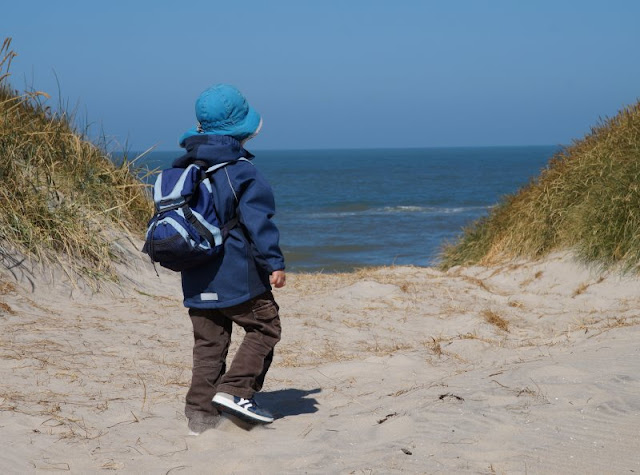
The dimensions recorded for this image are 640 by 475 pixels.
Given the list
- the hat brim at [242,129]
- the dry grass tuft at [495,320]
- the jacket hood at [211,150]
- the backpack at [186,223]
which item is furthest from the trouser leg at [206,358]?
the dry grass tuft at [495,320]

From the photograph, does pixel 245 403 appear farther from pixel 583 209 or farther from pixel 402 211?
pixel 402 211

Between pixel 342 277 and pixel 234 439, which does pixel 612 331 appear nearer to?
pixel 234 439

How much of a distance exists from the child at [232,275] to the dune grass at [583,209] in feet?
→ 15.2

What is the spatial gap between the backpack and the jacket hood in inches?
1.6

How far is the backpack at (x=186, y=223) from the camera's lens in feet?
12.1

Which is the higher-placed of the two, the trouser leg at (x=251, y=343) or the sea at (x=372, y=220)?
the trouser leg at (x=251, y=343)

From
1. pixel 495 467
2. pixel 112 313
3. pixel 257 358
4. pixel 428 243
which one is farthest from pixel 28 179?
pixel 428 243

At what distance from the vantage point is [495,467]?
3.29 metres

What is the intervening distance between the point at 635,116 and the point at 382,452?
649 cm

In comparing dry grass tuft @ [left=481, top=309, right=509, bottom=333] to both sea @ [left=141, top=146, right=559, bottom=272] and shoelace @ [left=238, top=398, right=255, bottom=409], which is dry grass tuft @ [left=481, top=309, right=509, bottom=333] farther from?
sea @ [left=141, top=146, right=559, bottom=272]

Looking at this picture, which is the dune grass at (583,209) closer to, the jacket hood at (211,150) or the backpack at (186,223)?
the jacket hood at (211,150)

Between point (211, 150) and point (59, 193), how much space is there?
169 inches

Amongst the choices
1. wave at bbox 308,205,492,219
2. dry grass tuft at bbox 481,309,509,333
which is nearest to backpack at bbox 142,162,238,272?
dry grass tuft at bbox 481,309,509,333

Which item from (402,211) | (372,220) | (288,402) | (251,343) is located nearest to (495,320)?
(288,402)
